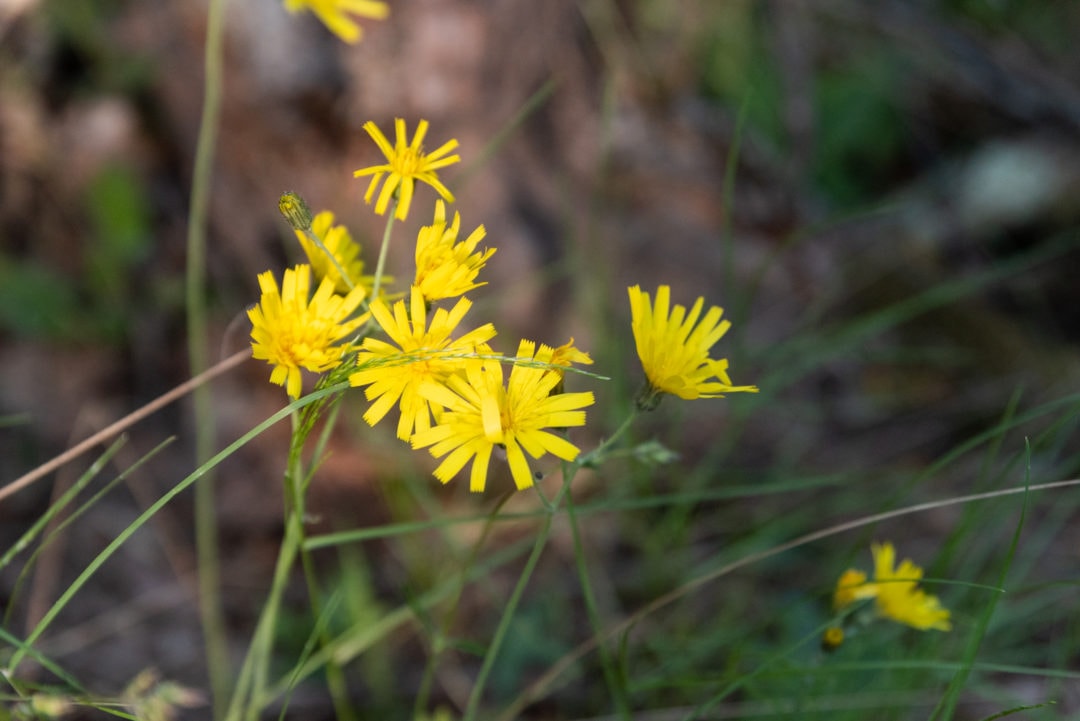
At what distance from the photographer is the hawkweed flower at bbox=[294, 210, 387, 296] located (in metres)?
1.08

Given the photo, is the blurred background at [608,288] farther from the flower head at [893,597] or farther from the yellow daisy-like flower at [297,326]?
the yellow daisy-like flower at [297,326]

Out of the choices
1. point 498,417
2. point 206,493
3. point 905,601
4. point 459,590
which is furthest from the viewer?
point 206,493

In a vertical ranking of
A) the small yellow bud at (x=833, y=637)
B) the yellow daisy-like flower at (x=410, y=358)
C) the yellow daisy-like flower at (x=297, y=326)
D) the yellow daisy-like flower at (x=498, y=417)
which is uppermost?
the yellow daisy-like flower at (x=297, y=326)

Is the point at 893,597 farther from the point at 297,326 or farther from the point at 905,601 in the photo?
the point at 297,326

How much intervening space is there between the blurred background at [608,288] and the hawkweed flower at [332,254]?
2.79 ft

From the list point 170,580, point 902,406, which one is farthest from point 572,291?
point 170,580

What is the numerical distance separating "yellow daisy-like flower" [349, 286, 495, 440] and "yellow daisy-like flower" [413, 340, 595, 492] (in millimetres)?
24

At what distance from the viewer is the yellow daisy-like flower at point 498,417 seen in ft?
3.10

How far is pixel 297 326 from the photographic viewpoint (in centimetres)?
99

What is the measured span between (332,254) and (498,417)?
337 millimetres

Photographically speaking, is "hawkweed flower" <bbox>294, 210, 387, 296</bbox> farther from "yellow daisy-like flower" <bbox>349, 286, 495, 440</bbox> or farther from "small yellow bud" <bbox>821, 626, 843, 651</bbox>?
"small yellow bud" <bbox>821, 626, 843, 651</bbox>

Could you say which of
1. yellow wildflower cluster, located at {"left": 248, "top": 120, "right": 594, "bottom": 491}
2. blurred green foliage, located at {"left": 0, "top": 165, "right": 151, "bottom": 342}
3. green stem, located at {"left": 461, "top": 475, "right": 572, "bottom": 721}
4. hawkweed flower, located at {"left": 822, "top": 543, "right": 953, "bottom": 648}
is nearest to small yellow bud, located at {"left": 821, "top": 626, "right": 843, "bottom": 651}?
hawkweed flower, located at {"left": 822, "top": 543, "right": 953, "bottom": 648}

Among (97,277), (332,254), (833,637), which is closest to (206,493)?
(97,277)

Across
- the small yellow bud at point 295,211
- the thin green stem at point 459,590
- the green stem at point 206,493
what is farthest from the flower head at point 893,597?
the green stem at point 206,493
